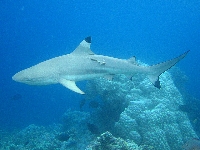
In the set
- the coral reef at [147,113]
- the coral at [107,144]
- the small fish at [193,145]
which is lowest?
the small fish at [193,145]

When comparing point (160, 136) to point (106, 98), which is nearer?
point (160, 136)

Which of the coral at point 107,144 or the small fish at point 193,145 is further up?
the coral at point 107,144

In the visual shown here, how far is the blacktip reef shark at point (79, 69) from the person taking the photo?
668 cm

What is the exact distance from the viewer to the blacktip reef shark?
21.9 ft

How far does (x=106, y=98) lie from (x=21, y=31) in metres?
175

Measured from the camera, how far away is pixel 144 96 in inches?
511

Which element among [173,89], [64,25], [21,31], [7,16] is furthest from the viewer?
[64,25]

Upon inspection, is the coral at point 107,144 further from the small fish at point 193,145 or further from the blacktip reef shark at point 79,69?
the small fish at point 193,145

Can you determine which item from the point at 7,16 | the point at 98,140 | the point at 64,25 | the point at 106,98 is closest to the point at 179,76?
the point at 106,98

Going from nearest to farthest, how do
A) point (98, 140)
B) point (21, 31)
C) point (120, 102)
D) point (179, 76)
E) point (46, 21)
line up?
point (98, 140)
point (120, 102)
point (179, 76)
point (21, 31)
point (46, 21)

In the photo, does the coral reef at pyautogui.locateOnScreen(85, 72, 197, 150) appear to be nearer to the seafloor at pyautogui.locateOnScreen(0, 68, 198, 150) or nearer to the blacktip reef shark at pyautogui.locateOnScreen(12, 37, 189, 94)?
the seafloor at pyautogui.locateOnScreen(0, 68, 198, 150)

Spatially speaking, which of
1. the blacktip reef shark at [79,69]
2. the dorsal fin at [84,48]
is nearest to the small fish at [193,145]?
the blacktip reef shark at [79,69]

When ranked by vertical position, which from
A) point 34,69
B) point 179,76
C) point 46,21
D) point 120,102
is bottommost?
point 34,69

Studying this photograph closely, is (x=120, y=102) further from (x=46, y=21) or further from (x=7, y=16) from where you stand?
(x=46, y=21)
